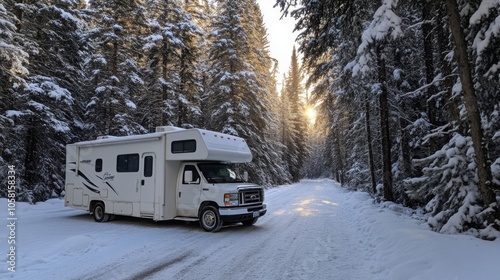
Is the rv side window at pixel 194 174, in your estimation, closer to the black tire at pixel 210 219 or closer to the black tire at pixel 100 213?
the black tire at pixel 210 219

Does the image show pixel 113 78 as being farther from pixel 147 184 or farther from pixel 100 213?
pixel 147 184

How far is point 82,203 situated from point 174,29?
1241cm

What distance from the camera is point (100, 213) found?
12656 mm

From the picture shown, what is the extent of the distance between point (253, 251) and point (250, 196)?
3057 millimetres

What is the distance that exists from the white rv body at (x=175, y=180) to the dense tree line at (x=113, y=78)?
535 cm

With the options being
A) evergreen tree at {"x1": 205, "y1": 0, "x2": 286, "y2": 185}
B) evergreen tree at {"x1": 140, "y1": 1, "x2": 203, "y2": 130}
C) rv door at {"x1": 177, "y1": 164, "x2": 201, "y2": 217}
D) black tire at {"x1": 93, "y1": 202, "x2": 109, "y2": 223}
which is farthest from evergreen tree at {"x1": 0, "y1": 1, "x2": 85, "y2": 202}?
rv door at {"x1": 177, "y1": 164, "x2": 201, "y2": 217}

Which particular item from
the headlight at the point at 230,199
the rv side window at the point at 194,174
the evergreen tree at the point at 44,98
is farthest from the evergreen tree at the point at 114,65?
the headlight at the point at 230,199

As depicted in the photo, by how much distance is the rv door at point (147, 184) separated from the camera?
36.6ft

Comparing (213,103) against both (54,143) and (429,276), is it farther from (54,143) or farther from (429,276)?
(429,276)

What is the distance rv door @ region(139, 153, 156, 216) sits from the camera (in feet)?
36.6

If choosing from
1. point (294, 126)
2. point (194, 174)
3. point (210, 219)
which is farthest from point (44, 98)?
point (294, 126)

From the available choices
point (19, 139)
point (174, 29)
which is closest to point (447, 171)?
point (174, 29)

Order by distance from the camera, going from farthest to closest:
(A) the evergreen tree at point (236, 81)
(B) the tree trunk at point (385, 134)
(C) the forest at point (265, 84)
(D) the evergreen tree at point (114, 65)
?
(A) the evergreen tree at point (236, 81) < (D) the evergreen tree at point (114, 65) < (B) the tree trunk at point (385, 134) < (C) the forest at point (265, 84)

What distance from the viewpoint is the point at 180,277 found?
611 cm
